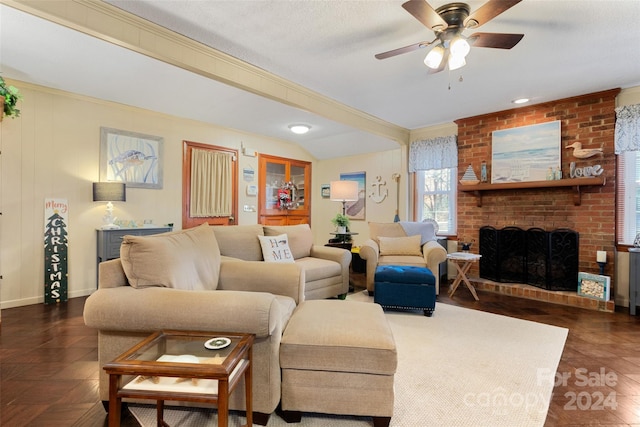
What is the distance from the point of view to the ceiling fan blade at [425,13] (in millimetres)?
1724

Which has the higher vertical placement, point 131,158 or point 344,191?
point 131,158

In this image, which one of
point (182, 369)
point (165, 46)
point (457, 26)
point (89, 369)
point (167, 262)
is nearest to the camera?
point (182, 369)

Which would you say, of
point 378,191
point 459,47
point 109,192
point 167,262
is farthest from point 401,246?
point 109,192

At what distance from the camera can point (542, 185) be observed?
377 cm

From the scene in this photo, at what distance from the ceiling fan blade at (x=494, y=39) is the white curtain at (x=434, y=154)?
8.96 feet

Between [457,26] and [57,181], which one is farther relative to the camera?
[57,181]

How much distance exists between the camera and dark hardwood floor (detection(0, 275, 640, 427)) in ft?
5.15

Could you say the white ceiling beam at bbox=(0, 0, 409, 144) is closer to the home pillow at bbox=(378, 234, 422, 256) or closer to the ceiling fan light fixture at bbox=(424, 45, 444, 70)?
the ceiling fan light fixture at bbox=(424, 45, 444, 70)

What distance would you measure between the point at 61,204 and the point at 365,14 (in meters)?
3.78

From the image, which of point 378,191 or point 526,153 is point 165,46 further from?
point 526,153

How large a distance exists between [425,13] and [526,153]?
3.07 metres

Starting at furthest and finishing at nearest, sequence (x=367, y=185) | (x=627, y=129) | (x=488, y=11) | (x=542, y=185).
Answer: (x=367, y=185) → (x=542, y=185) → (x=627, y=129) → (x=488, y=11)

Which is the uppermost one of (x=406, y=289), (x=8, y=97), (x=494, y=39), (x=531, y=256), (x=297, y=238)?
(x=494, y=39)

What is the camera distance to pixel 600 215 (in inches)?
140
